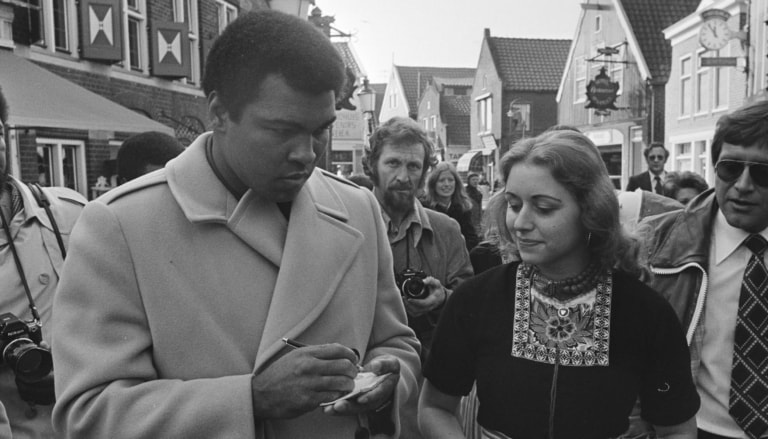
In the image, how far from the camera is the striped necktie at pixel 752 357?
85.7 inches

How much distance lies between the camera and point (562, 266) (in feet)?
6.79

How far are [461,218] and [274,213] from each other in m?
4.66

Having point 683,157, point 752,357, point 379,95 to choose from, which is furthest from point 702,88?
point 379,95

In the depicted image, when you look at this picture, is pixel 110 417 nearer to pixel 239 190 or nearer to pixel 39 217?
pixel 239 190

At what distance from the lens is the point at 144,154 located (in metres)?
3.89

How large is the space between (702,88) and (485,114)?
18529 millimetres

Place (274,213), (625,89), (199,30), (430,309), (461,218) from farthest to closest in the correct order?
(625,89)
(199,30)
(461,218)
(430,309)
(274,213)

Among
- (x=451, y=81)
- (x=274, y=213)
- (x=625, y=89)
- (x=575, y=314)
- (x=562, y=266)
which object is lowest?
(x=575, y=314)

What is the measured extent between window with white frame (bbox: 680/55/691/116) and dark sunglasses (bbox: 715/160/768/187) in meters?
18.9

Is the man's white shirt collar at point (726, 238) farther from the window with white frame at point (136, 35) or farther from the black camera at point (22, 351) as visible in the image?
the window with white frame at point (136, 35)

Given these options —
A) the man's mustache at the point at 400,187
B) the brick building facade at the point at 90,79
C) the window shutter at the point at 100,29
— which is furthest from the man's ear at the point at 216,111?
the window shutter at the point at 100,29

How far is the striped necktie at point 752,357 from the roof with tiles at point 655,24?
2163 centimetres

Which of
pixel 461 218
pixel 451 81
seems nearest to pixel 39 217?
pixel 461 218

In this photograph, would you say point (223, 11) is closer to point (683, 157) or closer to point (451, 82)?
point (683, 157)
